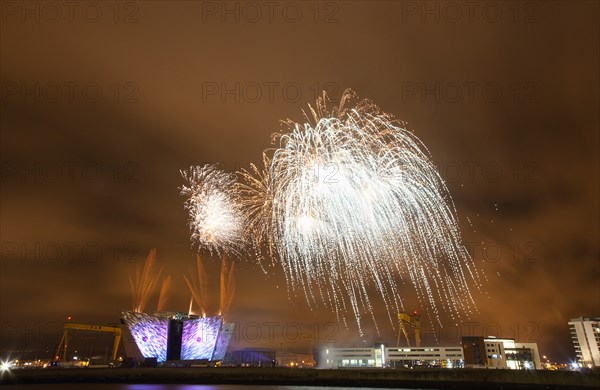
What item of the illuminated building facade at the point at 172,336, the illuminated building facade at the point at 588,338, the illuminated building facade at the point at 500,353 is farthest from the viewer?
the illuminated building facade at the point at 588,338

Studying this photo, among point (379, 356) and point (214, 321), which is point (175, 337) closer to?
point (214, 321)

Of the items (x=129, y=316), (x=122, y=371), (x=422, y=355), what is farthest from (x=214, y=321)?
(x=422, y=355)

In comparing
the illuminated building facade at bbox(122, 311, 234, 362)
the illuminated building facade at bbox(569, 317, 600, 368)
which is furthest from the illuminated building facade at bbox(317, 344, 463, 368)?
the illuminated building facade at bbox(122, 311, 234, 362)

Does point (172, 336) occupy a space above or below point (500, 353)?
above

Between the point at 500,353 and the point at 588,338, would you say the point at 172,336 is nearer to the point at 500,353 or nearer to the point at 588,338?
the point at 500,353

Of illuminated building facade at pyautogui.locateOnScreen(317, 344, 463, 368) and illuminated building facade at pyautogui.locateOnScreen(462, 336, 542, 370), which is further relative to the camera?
illuminated building facade at pyautogui.locateOnScreen(317, 344, 463, 368)

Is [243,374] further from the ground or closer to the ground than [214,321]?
closer to the ground

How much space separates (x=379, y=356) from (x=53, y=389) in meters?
119

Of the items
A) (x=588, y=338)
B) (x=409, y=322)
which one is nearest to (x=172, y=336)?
(x=409, y=322)

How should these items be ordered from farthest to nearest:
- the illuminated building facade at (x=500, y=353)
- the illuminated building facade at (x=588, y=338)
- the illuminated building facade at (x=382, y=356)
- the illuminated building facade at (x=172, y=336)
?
the illuminated building facade at (x=382, y=356) < the illuminated building facade at (x=588, y=338) < the illuminated building facade at (x=500, y=353) < the illuminated building facade at (x=172, y=336)

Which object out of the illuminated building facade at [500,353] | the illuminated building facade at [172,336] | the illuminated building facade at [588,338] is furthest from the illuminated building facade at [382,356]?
the illuminated building facade at [172,336]

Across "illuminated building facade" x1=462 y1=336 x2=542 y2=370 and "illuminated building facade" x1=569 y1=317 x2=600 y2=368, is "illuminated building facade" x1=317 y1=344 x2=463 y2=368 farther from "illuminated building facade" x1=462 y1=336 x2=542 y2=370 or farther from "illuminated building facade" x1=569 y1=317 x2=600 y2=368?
"illuminated building facade" x1=569 y1=317 x2=600 y2=368

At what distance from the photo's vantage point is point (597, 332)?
144875 millimetres

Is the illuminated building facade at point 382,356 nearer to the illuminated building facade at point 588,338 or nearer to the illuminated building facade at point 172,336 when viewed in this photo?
the illuminated building facade at point 588,338
